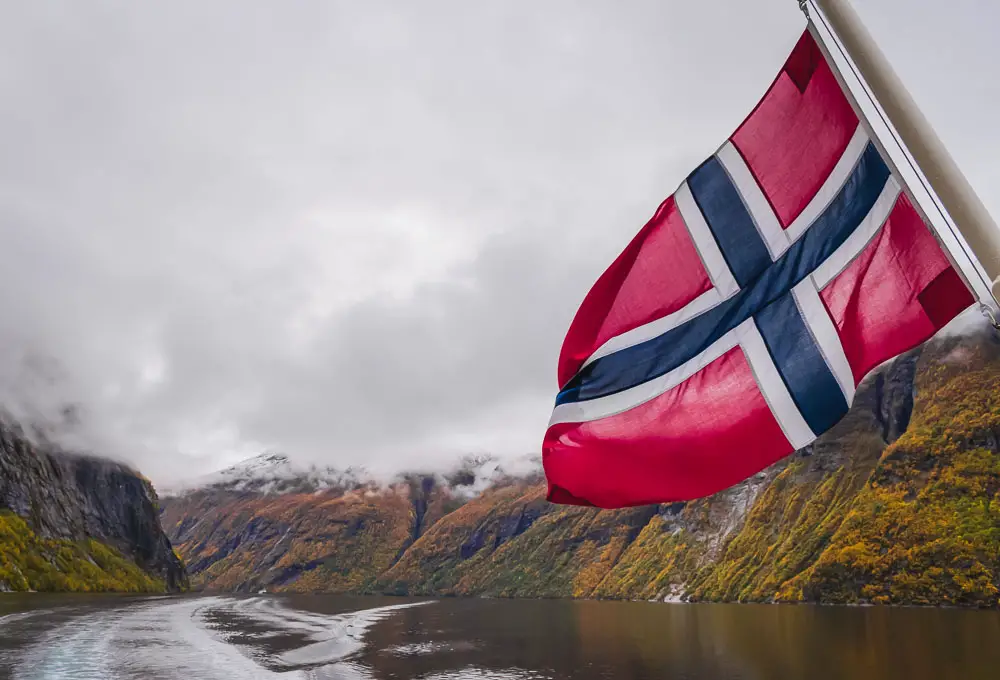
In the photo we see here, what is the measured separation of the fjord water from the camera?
192ft

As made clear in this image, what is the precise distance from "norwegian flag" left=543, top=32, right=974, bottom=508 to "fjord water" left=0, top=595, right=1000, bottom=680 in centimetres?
5371

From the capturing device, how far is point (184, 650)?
78.5m

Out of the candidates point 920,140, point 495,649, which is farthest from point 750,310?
point 495,649

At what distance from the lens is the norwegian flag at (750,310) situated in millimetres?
7641

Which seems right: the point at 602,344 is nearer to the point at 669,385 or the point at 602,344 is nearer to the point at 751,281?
the point at 669,385

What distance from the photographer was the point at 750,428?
809 cm

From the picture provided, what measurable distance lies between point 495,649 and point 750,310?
8256 centimetres

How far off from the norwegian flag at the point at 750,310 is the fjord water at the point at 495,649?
5371 centimetres

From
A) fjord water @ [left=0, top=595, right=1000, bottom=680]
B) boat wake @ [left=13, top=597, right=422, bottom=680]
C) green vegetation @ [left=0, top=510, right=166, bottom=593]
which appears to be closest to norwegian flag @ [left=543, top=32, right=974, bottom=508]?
fjord water @ [left=0, top=595, right=1000, bottom=680]

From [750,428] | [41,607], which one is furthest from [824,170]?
[41,607]

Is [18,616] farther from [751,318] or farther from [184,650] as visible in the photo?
[751,318]

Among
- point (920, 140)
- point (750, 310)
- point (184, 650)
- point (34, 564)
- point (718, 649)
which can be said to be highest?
point (34, 564)

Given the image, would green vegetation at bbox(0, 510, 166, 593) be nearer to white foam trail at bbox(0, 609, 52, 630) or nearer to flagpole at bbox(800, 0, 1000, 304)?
white foam trail at bbox(0, 609, 52, 630)

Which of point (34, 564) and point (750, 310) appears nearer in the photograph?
point (750, 310)
